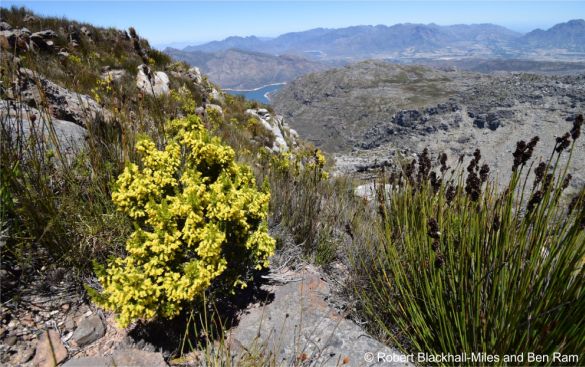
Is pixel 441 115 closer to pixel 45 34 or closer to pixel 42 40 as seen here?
pixel 45 34

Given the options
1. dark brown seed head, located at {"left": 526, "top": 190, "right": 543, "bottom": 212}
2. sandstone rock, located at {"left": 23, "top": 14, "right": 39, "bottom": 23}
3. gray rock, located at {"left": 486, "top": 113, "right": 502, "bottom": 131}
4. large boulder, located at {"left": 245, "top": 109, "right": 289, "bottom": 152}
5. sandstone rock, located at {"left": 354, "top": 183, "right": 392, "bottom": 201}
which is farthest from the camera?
gray rock, located at {"left": 486, "top": 113, "right": 502, "bottom": 131}

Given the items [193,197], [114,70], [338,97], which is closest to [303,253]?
[193,197]

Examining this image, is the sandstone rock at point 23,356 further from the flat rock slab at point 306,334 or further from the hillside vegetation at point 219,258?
the flat rock slab at point 306,334

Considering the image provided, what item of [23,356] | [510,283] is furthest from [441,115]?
[23,356]

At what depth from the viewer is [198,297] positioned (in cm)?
277

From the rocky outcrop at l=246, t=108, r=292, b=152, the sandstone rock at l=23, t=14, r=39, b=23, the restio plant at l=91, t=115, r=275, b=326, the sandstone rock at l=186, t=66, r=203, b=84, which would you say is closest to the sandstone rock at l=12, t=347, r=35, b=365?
the restio plant at l=91, t=115, r=275, b=326

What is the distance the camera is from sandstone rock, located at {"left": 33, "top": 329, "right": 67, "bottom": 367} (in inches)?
90.7

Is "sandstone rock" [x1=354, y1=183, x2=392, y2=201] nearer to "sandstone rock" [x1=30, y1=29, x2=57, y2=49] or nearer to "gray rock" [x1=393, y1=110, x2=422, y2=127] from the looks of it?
"sandstone rock" [x1=30, y1=29, x2=57, y2=49]

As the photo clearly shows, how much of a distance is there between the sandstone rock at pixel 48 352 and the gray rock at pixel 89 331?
0.11m

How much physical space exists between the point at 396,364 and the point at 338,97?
187 meters

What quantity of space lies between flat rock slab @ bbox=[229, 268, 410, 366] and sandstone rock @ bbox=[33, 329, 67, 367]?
4.20ft

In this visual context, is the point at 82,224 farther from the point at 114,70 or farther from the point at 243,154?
the point at 114,70

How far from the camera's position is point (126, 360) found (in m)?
2.37

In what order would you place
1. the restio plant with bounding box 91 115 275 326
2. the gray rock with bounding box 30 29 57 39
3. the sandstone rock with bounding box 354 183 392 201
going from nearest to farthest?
the restio plant with bounding box 91 115 275 326 → the sandstone rock with bounding box 354 183 392 201 → the gray rock with bounding box 30 29 57 39
